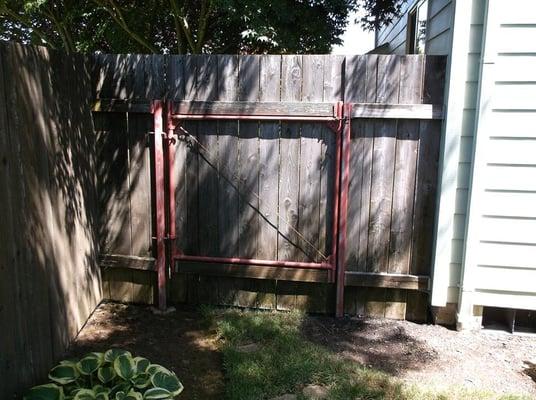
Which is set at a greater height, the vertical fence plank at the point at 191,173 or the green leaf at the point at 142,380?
the vertical fence plank at the point at 191,173

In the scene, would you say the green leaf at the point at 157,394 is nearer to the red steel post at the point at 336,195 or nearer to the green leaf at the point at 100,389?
the green leaf at the point at 100,389

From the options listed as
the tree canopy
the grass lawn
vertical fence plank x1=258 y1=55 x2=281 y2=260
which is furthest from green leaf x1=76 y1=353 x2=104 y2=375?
the tree canopy

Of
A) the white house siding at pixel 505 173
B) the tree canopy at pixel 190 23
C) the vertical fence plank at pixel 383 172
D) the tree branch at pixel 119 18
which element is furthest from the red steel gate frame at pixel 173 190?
the tree branch at pixel 119 18

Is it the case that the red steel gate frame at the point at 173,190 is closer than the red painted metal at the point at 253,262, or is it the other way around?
the red steel gate frame at the point at 173,190

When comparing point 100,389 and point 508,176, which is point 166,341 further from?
point 508,176

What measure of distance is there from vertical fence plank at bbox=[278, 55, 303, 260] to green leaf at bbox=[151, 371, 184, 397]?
1.47m

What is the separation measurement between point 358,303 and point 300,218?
802 millimetres

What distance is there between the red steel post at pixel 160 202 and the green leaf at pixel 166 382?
139 cm

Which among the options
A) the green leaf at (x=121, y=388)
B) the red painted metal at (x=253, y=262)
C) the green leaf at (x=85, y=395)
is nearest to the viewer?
the green leaf at (x=85, y=395)

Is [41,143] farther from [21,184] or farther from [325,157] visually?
[325,157]

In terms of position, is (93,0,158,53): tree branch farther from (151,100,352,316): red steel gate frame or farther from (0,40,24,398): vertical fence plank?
(0,40,24,398): vertical fence plank

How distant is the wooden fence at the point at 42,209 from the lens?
244 centimetres

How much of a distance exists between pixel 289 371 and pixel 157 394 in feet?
2.73

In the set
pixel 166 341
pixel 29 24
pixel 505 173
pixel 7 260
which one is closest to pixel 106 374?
pixel 7 260
